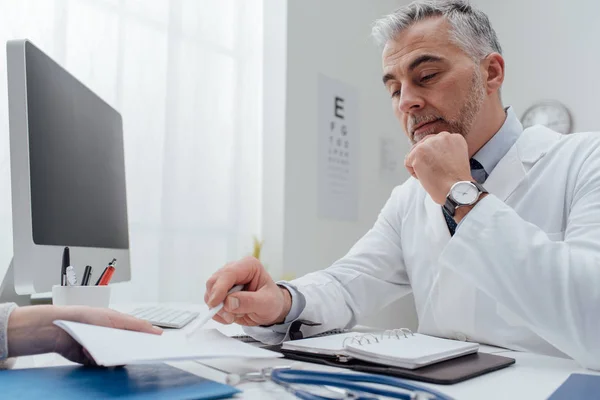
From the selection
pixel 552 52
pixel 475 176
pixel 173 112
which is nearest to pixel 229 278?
pixel 475 176

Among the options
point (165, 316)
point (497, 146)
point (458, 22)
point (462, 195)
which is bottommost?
point (165, 316)

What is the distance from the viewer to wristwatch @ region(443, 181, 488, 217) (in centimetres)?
96

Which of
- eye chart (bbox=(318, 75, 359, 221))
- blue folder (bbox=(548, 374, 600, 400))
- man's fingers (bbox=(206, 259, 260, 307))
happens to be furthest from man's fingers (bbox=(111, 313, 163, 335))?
eye chart (bbox=(318, 75, 359, 221))

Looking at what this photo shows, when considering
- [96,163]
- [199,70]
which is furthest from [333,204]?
[96,163]

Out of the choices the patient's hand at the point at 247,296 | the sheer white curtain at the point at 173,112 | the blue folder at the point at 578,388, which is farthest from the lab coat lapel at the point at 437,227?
the sheer white curtain at the point at 173,112

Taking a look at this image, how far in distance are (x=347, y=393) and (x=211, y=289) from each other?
1.33ft

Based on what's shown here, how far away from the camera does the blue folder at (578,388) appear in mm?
603

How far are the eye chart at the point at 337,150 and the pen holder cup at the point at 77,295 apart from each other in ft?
6.03

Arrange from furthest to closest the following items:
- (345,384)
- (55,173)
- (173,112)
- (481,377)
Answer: (173,112), (55,173), (481,377), (345,384)

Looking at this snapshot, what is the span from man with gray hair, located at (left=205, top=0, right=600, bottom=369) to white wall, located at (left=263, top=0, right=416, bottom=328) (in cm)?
113

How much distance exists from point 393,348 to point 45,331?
17.8 inches

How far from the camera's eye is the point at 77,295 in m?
0.96

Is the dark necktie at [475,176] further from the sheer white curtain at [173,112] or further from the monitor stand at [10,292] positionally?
the sheer white curtain at [173,112]

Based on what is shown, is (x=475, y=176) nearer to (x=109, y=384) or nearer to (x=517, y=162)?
(x=517, y=162)
